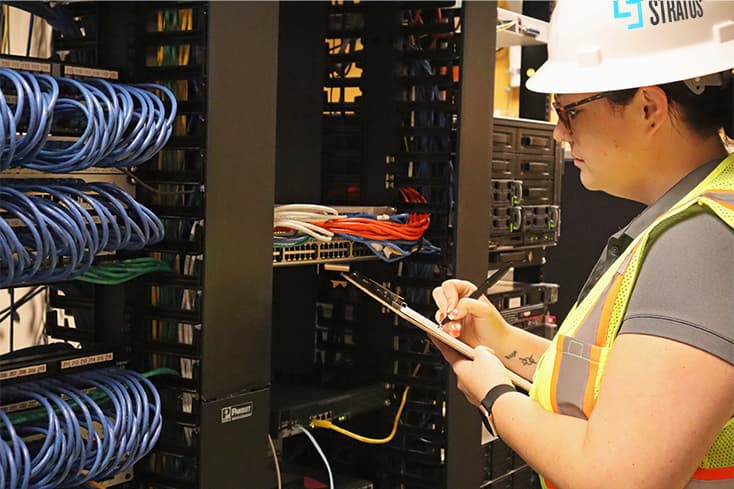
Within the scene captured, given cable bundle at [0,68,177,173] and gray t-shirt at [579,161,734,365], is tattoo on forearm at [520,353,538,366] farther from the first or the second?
cable bundle at [0,68,177,173]

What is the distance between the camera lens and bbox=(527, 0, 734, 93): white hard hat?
1129 millimetres

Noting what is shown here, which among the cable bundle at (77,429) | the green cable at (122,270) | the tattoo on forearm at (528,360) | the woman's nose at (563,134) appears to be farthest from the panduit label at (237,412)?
the woman's nose at (563,134)

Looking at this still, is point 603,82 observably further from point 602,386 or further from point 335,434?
point 335,434

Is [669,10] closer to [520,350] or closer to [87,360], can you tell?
[520,350]

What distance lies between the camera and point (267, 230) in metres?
1.55

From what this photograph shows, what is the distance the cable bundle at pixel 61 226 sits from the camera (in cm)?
121

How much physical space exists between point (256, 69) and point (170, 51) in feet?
0.50

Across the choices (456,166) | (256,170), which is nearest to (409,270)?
(456,166)

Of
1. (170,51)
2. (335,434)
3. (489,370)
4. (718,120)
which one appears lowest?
(335,434)

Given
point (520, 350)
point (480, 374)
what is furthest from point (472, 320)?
point (480, 374)

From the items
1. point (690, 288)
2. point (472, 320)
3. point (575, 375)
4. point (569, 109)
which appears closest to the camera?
point (690, 288)

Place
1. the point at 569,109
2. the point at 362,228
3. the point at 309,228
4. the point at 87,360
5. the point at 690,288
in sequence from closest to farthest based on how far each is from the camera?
the point at 690,288 → the point at 569,109 → the point at 87,360 → the point at 309,228 → the point at 362,228

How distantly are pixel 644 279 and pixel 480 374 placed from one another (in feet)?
1.00

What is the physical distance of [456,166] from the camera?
2051 mm
